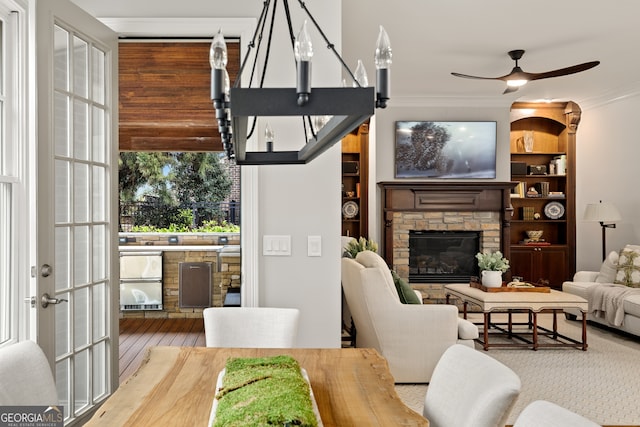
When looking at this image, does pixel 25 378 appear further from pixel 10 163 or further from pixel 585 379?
pixel 585 379

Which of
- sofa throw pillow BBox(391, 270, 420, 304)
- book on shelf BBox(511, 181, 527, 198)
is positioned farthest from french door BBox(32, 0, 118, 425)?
book on shelf BBox(511, 181, 527, 198)

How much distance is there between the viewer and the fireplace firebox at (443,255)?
24.6 feet

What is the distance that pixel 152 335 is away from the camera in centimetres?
573

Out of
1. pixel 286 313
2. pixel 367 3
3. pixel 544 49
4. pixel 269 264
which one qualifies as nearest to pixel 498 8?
pixel 367 3


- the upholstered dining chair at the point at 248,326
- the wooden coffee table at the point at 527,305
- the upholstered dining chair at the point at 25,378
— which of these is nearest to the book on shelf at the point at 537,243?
the wooden coffee table at the point at 527,305

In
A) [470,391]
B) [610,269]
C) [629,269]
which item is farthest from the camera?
[610,269]

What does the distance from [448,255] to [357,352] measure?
5.47 m

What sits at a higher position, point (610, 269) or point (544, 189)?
point (544, 189)

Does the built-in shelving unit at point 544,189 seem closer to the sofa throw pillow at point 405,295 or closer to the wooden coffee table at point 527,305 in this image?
the wooden coffee table at point 527,305

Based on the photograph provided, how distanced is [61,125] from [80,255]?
0.64 metres

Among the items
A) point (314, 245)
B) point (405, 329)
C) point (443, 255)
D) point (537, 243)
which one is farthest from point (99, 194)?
point (537, 243)

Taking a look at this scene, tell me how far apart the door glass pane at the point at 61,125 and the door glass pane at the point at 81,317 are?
0.69 metres

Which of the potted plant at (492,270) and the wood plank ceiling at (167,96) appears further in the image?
the potted plant at (492,270)

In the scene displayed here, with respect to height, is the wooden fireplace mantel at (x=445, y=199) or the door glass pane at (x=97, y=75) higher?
the door glass pane at (x=97, y=75)
